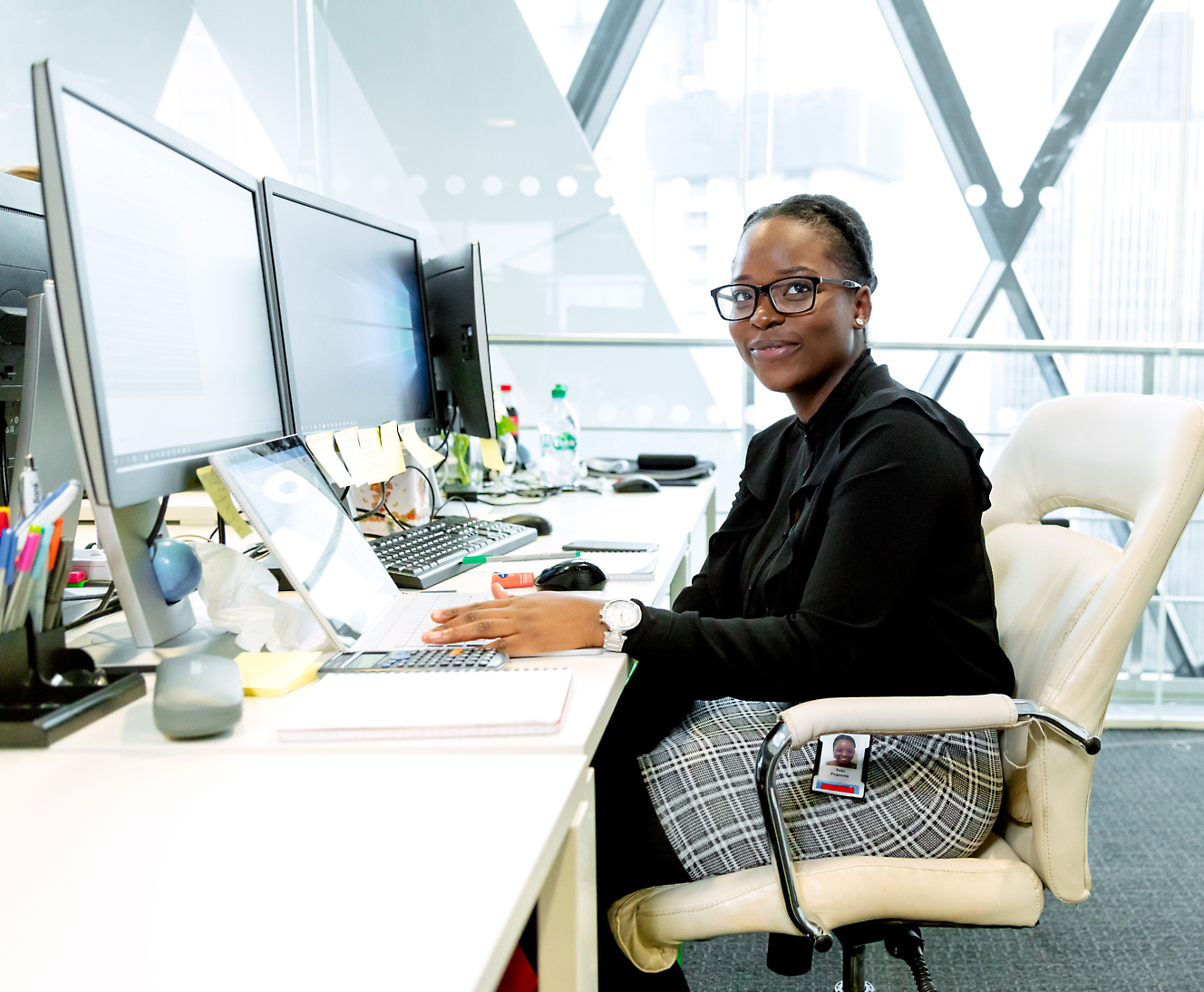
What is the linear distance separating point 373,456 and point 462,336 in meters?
0.53

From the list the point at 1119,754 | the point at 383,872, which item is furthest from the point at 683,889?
the point at 1119,754

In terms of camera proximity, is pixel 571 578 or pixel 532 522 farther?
Answer: pixel 532 522

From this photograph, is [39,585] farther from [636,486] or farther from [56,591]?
[636,486]

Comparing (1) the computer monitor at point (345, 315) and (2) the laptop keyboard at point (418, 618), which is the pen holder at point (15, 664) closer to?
(2) the laptop keyboard at point (418, 618)

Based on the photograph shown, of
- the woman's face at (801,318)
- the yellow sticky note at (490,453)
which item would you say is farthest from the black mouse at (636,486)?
the woman's face at (801,318)

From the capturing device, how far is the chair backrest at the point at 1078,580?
1.00 m

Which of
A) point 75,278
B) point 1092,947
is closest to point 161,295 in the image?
point 75,278

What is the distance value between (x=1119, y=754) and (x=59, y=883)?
2.86 m

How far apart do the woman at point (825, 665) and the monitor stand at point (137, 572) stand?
30cm

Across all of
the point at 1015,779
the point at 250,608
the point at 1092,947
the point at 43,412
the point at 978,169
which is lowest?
the point at 1092,947

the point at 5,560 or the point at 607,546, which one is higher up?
the point at 5,560

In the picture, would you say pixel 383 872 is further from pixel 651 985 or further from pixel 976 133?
pixel 976 133

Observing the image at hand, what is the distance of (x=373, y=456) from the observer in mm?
1482

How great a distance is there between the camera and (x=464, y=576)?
1.38 metres
